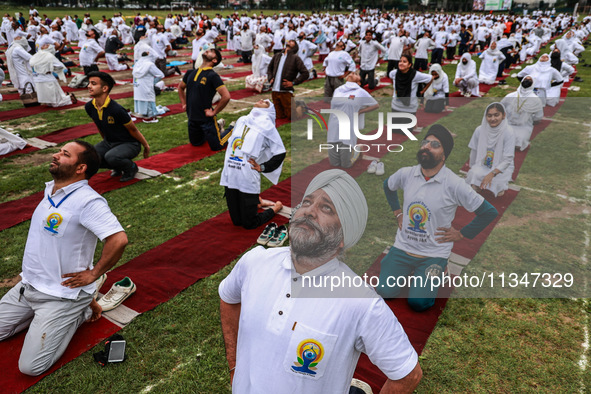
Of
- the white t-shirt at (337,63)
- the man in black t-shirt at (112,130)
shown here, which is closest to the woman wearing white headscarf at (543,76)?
the white t-shirt at (337,63)

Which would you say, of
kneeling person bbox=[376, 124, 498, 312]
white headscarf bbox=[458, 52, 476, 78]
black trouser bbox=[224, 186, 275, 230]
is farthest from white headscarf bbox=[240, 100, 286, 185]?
white headscarf bbox=[458, 52, 476, 78]

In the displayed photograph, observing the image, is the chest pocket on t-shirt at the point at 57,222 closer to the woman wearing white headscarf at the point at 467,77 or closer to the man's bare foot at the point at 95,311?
the man's bare foot at the point at 95,311

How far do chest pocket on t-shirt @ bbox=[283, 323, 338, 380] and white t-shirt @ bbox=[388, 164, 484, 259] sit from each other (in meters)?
2.11

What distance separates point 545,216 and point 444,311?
111 inches

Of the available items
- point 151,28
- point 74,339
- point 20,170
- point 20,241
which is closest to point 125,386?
point 74,339

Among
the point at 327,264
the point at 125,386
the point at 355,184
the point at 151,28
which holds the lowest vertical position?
the point at 125,386

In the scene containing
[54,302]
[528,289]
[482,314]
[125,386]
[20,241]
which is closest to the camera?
[125,386]

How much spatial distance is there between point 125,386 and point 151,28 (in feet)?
54.0

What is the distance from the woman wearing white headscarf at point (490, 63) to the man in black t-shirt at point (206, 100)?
35.7ft

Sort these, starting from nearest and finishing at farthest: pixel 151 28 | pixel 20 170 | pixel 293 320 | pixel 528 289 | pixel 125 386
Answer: pixel 293 320 → pixel 125 386 → pixel 528 289 → pixel 20 170 → pixel 151 28

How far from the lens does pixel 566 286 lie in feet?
13.6

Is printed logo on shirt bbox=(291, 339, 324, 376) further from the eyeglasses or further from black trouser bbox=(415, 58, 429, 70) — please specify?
black trouser bbox=(415, 58, 429, 70)

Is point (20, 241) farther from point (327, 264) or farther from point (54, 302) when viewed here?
point (327, 264)

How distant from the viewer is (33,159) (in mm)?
7164
